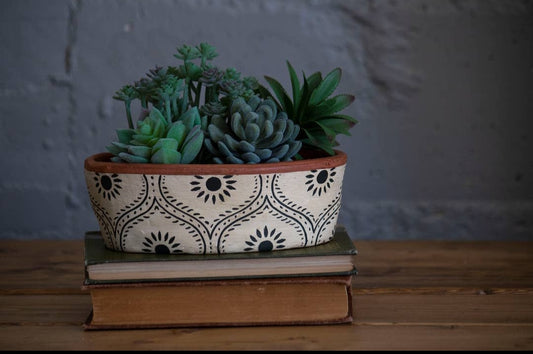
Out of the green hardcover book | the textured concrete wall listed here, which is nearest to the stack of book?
the green hardcover book

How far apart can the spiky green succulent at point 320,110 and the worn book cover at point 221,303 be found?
0.52 ft

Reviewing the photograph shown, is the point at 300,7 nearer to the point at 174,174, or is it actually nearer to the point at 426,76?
the point at 426,76

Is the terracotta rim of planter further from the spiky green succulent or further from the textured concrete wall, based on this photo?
the textured concrete wall

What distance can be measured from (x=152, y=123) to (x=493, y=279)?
0.52 metres

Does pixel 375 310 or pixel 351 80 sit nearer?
pixel 375 310

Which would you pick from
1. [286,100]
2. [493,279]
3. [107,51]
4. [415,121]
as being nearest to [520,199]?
[415,121]

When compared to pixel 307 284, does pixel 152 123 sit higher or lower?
higher

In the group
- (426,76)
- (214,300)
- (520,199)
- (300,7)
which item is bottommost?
(520,199)

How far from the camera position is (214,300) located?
669mm

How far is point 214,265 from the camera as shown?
0.66 metres

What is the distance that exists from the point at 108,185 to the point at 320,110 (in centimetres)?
25

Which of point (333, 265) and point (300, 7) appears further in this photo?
point (300, 7)

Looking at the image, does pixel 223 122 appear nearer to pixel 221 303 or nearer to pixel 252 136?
pixel 252 136

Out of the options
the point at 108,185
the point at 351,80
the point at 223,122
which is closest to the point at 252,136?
the point at 223,122
